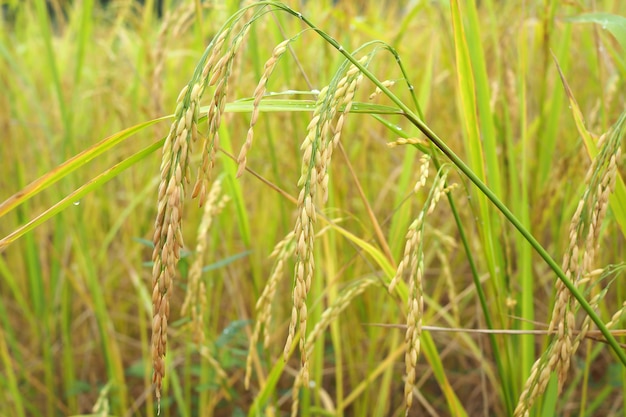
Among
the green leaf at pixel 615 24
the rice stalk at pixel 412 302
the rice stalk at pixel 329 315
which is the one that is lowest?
the rice stalk at pixel 329 315

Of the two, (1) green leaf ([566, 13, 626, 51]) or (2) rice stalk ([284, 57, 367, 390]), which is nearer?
(2) rice stalk ([284, 57, 367, 390])

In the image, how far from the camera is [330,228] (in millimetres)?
1188

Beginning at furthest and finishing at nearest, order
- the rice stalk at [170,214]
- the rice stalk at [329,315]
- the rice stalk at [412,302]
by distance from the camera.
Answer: the rice stalk at [329,315], the rice stalk at [412,302], the rice stalk at [170,214]

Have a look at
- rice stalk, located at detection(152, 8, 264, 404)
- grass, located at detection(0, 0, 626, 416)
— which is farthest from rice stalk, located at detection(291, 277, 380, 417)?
rice stalk, located at detection(152, 8, 264, 404)

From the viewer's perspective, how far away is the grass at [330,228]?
0.70m

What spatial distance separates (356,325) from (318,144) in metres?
1.03

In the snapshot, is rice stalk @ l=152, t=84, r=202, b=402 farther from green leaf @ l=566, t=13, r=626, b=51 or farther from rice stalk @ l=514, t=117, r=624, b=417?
green leaf @ l=566, t=13, r=626, b=51

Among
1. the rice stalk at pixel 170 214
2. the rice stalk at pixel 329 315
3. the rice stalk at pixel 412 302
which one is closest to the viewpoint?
the rice stalk at pixel 170 214

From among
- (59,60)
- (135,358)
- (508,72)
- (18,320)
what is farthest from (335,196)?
(59,60)

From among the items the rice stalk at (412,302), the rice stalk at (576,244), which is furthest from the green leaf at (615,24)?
the rice stalk at (412,302)

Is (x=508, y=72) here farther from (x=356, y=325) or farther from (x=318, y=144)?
(x=318, y=144)

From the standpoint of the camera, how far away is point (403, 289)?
3.36 feet

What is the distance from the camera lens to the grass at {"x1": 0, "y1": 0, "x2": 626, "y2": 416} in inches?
27.7

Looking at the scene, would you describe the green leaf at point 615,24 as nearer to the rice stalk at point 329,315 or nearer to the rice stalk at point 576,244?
the rice stalk at point 576,244
